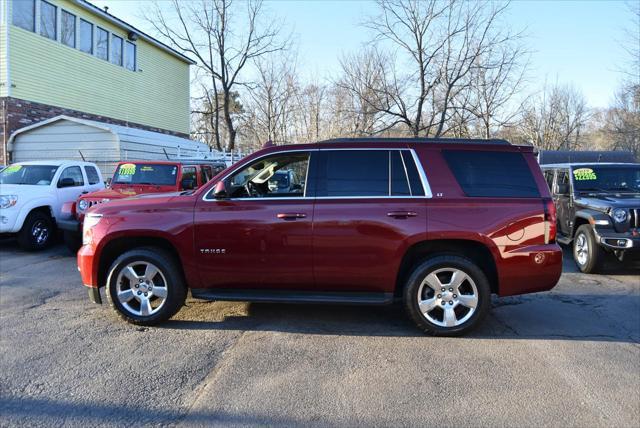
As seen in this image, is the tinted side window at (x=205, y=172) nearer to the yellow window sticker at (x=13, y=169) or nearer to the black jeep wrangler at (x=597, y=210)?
the yellow window sticker at (x=13, y=169)

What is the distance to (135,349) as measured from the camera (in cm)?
428

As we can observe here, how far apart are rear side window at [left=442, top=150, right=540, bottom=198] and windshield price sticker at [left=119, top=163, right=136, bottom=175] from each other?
762 centimetres

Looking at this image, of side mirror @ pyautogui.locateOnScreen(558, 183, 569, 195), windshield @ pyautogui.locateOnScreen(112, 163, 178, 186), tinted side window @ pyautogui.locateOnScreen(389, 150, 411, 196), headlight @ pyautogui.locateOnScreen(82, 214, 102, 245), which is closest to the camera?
tinted side window @ pyautogui.locateOnScreen(389, 150, 411, 196)

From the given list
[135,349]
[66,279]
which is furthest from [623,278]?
[66,279]

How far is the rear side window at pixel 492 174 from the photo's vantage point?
467 centimetres

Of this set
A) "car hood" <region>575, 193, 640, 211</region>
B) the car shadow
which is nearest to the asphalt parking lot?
the car shadow

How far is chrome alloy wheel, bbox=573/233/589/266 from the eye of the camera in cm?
781

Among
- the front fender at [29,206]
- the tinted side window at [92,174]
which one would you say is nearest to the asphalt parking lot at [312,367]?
the front fender at [29,206]

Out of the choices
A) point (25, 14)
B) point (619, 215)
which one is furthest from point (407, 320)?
point (25, 14)

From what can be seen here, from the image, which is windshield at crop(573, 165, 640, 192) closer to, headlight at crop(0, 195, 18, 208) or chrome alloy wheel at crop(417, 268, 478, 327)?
chrome alloy wheel at crop(417, 268, 478, 327)

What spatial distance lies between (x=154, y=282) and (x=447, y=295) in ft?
9.94

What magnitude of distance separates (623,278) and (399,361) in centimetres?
535

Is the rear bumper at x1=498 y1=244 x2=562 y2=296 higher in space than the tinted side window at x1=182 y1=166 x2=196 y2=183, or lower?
lower

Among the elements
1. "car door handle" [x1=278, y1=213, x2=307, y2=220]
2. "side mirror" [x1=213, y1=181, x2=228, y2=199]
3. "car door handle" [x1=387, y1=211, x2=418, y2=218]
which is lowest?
"car door handle" [x1=278, y1=213, x2=307, y2=220]
